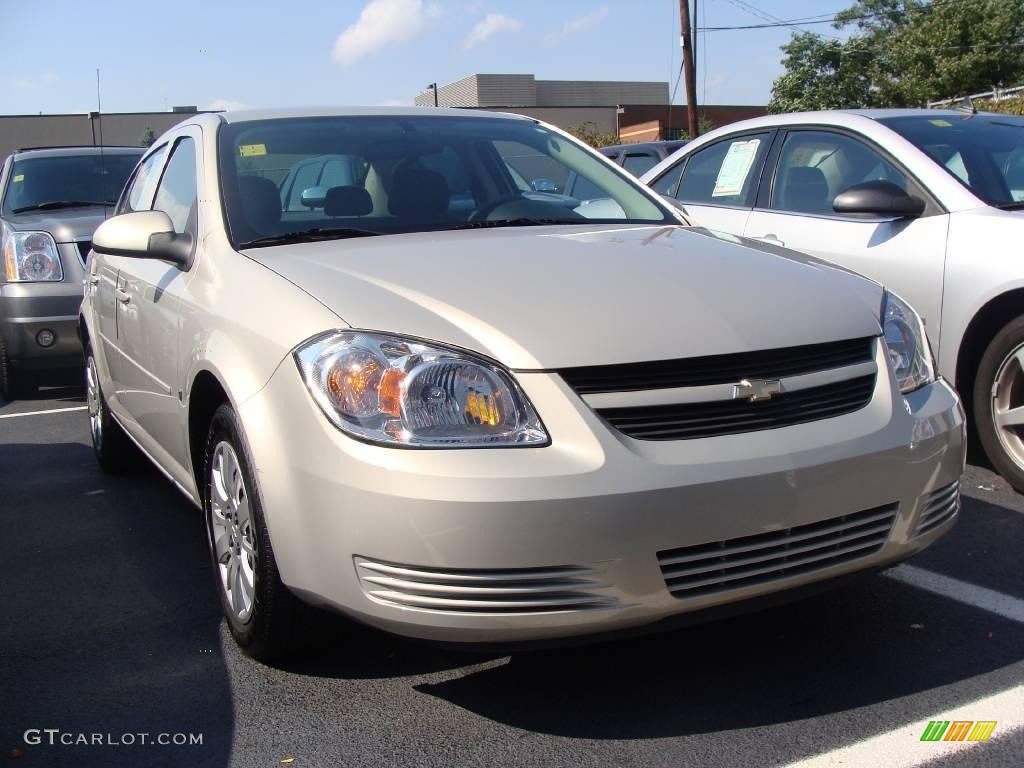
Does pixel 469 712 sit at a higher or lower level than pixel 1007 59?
lower

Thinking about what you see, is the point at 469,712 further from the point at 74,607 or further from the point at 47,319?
the point at 47,319

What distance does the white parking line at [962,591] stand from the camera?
10.9 ft

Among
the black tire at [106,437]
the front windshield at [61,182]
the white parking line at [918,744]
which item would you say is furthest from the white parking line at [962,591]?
the front windshield at [61,182]

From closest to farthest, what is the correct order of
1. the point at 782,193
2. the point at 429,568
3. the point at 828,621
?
1. the point at 429,568
2. the point at 828,621
3. the point at 782,193

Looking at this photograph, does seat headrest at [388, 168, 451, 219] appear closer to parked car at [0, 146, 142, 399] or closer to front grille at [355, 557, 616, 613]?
front grille at [355, 557, 616, 613]

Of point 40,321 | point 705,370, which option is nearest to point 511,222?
point 705,370

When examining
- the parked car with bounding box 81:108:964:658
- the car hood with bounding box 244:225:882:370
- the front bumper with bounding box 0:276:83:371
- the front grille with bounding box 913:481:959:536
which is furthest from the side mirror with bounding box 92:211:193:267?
the front bumper with bounding box 0:276:83:371

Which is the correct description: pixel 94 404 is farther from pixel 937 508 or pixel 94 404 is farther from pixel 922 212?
pixel 937 508

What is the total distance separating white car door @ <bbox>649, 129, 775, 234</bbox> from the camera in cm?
585

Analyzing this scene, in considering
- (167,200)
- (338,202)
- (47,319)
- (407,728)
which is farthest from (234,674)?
(47,319)

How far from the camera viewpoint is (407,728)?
2738mm

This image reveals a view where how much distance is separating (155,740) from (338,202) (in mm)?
1830

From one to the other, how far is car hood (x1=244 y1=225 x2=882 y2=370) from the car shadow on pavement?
1.16 m

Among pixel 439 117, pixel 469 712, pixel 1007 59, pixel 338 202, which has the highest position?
pixel 1007 59
